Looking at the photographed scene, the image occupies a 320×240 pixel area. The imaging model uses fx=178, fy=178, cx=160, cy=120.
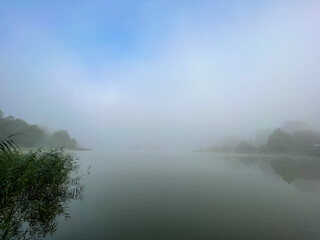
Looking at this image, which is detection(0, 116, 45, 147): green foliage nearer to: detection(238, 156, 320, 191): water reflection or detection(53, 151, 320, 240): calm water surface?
detection(53, 151, 320, 240): calm water surface

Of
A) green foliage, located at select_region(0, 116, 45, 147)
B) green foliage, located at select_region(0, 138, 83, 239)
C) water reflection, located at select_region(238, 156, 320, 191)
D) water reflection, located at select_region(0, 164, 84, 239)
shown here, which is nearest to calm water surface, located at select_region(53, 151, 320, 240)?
water reflection, located at select_region(0, 164, 84, 239)

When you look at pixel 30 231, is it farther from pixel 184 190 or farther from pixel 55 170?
pixel 184 190

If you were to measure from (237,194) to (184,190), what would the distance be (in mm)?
3119

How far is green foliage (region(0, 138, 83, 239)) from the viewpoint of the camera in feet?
15.8

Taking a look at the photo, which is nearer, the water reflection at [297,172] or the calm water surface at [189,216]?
the calm water surface at [189,216]

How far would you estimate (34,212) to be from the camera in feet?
19.8

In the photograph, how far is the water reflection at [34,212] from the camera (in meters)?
4.73

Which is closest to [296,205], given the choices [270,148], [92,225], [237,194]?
[237,194]

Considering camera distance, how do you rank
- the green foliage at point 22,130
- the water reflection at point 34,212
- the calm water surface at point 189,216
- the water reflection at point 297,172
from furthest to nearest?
the green foliage at point 22,130, the water reflection at point 297,172, the calm water surface at point 189,216, the water reflection at point 34,212

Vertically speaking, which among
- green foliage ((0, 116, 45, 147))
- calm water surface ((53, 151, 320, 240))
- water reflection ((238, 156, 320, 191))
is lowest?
calm water surface ((53, 151, 320, 240))

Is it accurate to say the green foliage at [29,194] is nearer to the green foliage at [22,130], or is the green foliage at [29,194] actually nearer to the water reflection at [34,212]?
the water reflection at [34,212]

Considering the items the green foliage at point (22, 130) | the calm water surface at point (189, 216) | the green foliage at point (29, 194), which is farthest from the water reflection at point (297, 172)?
the green foliage at point (22, 130)

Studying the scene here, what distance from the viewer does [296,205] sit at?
8.77 meters

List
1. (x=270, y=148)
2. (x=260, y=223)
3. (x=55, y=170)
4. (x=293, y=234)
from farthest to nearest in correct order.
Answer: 1. (x=270, y=148)
2. (x=55, y=170)
3. (x=260, y=223)
4. (x=293, y=234)
